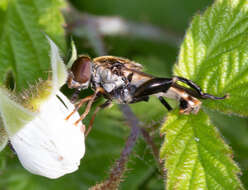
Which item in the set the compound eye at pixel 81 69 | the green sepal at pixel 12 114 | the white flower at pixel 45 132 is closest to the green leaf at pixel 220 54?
the compound eye at pixel 81 69

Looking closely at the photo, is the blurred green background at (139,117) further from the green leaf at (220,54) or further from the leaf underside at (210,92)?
the green leaf at (220,54)

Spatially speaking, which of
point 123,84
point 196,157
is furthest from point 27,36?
point 196,157

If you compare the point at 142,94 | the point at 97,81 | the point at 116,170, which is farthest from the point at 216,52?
the point at 116,170

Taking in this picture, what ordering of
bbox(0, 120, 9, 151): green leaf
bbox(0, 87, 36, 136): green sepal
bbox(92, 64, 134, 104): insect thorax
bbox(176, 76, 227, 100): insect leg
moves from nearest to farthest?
bbox(0, 87, 36, 136): green sepal < bbox(0, 120, 9, 151): green leaf < bbox(176, 76, 227, 100): insect leg < bbox(92, 64, 134, 104): insect thorax

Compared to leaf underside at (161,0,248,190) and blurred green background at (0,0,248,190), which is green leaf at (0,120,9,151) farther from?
leaf underside at (161,0,248,190)

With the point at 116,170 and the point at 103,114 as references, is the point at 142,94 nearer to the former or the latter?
the point at 116,170

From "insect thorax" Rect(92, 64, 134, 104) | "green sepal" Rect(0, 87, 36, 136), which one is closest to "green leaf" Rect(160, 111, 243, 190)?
A: "insect thorax" Rect(92, 64, 134, 104)
